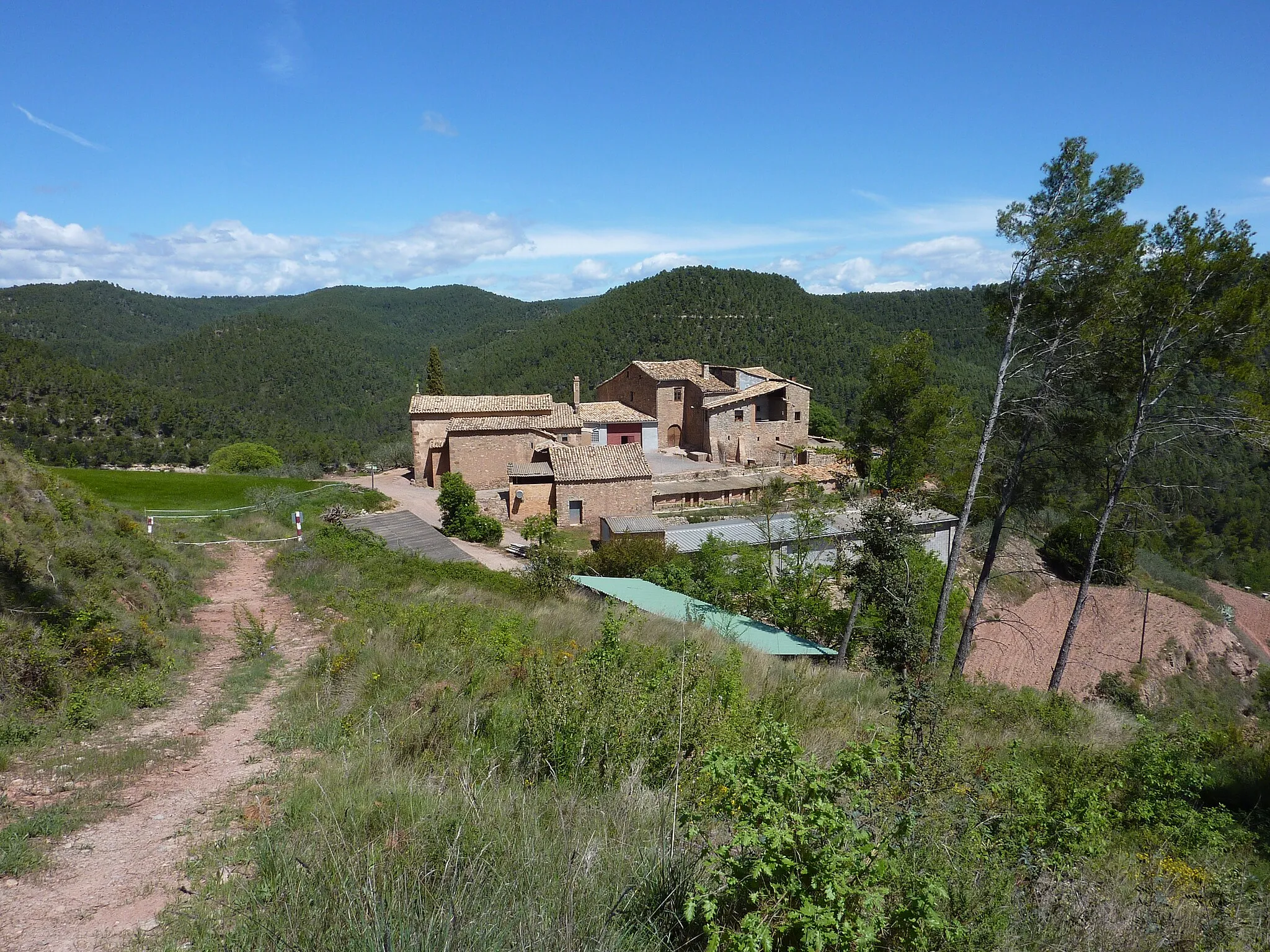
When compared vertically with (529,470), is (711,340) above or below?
above

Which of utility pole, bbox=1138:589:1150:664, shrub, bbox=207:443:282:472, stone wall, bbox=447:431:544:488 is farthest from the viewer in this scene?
shrub, bbox=207:443:282:472

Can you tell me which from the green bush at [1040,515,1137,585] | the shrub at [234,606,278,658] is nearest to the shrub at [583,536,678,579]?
the shrub at [234,606,278,658]

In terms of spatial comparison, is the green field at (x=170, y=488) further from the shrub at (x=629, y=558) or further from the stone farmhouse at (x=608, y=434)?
the shrub at (x=629, y=558)

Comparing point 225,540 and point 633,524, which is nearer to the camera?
point 225,540

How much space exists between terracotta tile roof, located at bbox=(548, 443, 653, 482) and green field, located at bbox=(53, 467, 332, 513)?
9452mm

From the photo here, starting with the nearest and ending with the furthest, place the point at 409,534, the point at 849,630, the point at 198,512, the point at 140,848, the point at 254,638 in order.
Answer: the point at 140,848, the point at 254,638, the point at 849,630, the point at 198,512, the point at 409,534

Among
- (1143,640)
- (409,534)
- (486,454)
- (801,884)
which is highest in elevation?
(801,884)

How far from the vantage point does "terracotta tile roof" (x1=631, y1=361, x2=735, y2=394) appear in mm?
39031

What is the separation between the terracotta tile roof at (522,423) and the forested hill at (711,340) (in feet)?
108

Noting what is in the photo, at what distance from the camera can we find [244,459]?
40438 millimetres

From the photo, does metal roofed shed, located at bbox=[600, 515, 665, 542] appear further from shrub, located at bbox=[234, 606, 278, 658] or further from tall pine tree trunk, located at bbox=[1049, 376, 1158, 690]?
shrub, located at bbox=[234, 606, 278, 658]

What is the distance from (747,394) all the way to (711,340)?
3615cm

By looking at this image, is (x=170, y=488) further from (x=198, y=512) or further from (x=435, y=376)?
(x=435, y=376)

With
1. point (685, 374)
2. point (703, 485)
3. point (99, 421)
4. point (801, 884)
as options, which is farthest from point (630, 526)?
point (99, 421)
